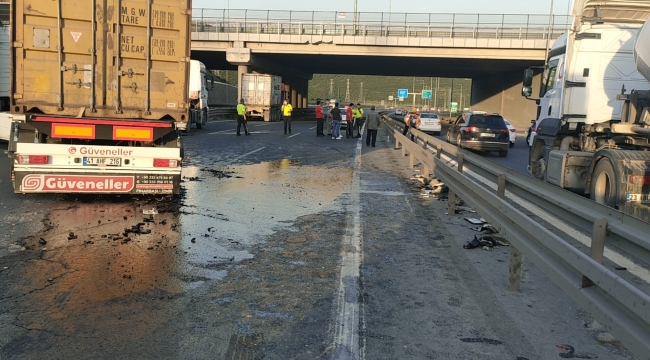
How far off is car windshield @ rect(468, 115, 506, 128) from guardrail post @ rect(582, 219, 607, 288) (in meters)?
19.5

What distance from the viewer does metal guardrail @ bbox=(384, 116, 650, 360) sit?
9.66 ft

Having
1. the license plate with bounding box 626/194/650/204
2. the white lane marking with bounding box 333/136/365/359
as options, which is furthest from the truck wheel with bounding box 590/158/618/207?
the white lane marking with bounding box 333/136/365/359

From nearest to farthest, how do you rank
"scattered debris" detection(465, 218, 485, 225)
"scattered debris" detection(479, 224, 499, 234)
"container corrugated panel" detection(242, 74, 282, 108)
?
"scattered debris" detection(479, 224, 499, 234)
"scattered debris" detection(465, 218, 485, 225)
"container corrugated panel" detection(242, 74, 282, 108)

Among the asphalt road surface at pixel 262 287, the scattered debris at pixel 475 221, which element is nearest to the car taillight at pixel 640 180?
the scattered debris at pixel 475 221

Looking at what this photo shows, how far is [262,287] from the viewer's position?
17.5 ft

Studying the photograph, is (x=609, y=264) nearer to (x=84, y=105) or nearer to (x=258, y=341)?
(x=258, y=341)

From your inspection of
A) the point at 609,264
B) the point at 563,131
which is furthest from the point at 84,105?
the point at 563,131

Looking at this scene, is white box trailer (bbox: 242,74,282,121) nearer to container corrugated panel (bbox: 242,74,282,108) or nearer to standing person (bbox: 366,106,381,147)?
container corrugated panel (bbox: 242,74,282,108)

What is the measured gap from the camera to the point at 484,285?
551cm

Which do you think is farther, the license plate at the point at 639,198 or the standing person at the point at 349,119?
the standing person at the point at 349,119

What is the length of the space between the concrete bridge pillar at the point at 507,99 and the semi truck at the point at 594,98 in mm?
30663

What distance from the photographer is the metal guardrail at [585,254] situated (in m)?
2.94

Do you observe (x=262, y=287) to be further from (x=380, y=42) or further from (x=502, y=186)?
(x=380, y=42)

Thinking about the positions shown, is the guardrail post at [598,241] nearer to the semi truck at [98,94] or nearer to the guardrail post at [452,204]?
the guardrail post at [452,204]
